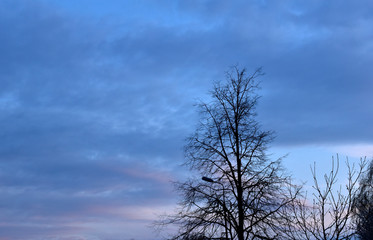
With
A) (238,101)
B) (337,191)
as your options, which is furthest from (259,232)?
(337,191)

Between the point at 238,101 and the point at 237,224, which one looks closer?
the point at 237,224

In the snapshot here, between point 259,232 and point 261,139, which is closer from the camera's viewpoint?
point 259,232

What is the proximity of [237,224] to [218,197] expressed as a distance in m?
1.67

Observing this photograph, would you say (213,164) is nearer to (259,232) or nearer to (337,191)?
(259,232)

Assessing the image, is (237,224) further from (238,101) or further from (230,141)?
(238,101)

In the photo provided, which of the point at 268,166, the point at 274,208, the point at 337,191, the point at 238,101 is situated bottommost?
the point at 337,191

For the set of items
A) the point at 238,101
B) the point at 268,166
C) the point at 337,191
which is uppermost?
the point at 238,101

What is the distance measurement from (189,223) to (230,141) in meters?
4.86

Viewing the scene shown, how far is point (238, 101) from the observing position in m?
26.5

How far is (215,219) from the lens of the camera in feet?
77.5

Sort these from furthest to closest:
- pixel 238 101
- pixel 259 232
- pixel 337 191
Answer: pixel 238 101, pixel 259 232, pixel 337 191

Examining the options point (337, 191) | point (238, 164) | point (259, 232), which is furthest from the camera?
point (238, 164)

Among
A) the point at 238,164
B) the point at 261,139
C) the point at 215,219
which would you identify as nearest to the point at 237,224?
the point at 215,219

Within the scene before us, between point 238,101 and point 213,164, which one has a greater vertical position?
point 238,101
